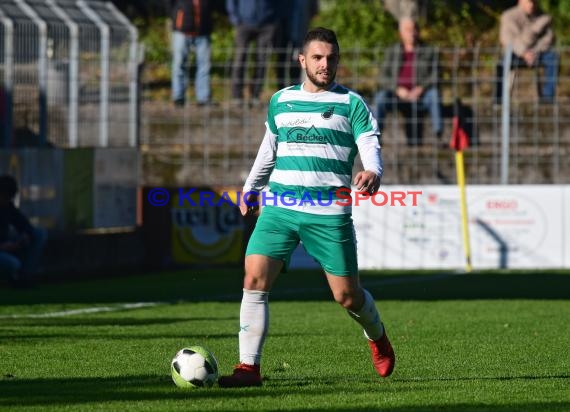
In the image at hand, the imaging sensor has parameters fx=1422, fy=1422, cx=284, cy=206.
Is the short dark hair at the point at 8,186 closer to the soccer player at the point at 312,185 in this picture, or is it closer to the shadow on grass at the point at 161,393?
the shadow on grass at the point at 161,393

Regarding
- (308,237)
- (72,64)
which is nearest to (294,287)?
(72,64)

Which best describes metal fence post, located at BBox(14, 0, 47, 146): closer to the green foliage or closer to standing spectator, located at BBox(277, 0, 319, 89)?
standing spectator, located at BBox(277, 0, 319, 89)

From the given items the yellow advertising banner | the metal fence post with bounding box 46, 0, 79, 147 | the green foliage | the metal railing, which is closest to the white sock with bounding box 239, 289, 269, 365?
the metal fence post with bounding box 46, 0, 79, 147

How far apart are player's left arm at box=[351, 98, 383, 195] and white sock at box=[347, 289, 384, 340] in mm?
831

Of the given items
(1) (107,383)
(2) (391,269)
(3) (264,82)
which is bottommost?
(2) (391,269)

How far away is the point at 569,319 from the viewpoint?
12.5m

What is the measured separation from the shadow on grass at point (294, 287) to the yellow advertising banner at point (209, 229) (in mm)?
508

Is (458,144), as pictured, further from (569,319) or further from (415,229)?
(569,319)

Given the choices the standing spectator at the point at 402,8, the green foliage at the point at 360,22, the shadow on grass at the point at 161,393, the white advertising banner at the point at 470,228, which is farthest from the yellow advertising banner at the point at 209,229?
the shadow on grass at the point at 161,393

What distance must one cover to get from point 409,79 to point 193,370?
42.3 ft

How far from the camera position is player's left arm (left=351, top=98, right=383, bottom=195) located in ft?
25.7

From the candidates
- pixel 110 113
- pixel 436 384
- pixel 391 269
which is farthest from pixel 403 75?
pixel 436 384

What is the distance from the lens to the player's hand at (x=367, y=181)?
7.60 meters

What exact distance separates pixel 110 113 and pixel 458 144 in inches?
193
